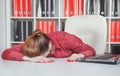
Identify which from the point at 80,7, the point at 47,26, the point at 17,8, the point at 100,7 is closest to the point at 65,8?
the point at 80,7

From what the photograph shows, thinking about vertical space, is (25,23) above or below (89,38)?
above

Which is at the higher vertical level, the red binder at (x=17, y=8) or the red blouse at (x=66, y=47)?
the red binder at (x=17, y=8)

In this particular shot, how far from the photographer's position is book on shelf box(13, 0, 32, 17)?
2838 mm

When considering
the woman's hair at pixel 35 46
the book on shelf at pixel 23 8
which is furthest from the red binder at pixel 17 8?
the woman's hair at pixel 35 46

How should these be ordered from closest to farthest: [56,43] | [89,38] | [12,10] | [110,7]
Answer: [56,43], [89,38], [110,7], [12,10]

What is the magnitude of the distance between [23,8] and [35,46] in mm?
1657

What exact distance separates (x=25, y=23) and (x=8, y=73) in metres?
1.99

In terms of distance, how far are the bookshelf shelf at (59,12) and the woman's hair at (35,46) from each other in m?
1.50

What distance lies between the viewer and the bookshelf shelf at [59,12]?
9.10ft

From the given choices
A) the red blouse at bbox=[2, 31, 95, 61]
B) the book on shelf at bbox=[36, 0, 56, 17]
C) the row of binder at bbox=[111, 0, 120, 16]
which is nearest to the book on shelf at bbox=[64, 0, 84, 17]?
the book on shelf at bbox=[36, 0, 56, 17]

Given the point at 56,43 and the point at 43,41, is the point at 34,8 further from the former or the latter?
the point at 43,41

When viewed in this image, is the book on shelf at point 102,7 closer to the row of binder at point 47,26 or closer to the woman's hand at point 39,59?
the row of binder at point 47,26

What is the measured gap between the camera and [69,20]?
2166 millimetres

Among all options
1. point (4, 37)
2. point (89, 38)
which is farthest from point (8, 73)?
point (4, 37)
